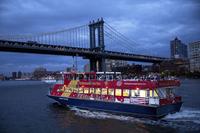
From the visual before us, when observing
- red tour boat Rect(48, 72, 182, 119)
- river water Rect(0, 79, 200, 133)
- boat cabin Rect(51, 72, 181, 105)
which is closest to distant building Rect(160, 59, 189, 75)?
boat cabin Rect(51, 72, 181, 105)

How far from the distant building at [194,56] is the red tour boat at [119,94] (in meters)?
134

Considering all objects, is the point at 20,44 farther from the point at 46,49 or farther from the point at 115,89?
the point at 115,89

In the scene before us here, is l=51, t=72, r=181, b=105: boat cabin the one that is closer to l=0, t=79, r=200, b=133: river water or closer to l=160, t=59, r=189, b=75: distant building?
l=0, t=79, r=200, b=133: river water

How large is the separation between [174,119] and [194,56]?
494 ft

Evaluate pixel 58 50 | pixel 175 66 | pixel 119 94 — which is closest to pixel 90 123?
pixel 119 94

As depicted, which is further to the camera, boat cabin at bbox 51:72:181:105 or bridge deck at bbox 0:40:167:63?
bridge deck at bbox 0:40:167:63

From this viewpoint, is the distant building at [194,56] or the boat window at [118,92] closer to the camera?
the boat window at [118,92]

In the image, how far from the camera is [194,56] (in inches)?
6585

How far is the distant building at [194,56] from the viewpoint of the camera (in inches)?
6268

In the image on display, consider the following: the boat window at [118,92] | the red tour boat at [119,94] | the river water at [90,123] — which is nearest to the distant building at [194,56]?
the red tour boat at [119,94]

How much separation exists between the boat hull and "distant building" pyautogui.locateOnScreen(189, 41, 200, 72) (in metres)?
135

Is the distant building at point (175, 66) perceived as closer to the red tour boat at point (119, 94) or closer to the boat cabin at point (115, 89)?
the boat cabin at point (115, 89)

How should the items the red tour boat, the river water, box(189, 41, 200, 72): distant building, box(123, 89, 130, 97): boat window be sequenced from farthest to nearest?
box(189, 41, 200, 72): distant building → box(123, 89, 130, 97): boat window → the red tour boat → the river water

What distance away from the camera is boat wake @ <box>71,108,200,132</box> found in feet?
70.8
